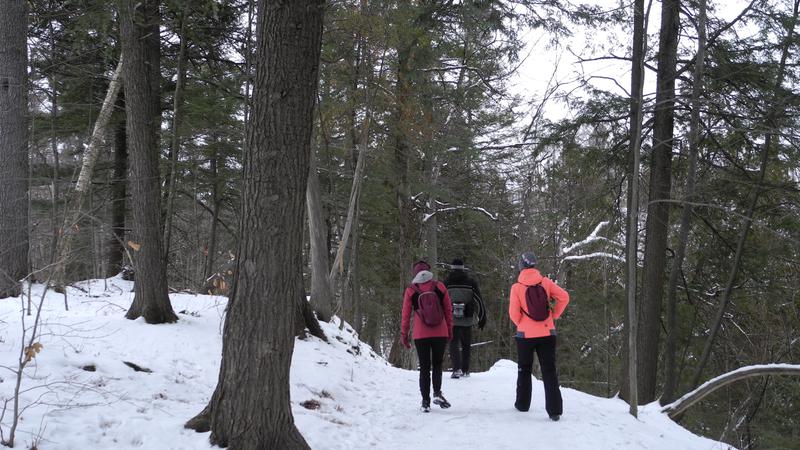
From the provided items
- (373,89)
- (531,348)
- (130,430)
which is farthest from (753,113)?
(130,430)

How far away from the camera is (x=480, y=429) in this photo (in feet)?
18.5

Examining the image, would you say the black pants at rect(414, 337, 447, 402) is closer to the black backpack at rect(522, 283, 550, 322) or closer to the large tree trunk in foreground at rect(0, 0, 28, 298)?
the black backpack at rect(522, 283, 550, 322)

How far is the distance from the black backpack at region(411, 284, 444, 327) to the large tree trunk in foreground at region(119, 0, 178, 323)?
346cm

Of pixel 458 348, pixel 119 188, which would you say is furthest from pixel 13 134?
pixel 458 348

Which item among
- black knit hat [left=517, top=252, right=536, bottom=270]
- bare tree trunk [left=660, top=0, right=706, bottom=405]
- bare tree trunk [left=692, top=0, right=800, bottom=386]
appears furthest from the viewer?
bare tree trunk [left=660, top=0, right=706, bottom=405]

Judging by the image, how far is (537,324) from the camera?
6109 millimetres

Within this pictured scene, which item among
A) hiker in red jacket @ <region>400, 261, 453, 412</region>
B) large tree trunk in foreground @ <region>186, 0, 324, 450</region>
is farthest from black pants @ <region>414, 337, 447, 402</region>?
large tree trunk in foreground @ <region>186, 0, 324, 450</region>

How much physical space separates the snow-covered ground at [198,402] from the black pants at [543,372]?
0.55 feet

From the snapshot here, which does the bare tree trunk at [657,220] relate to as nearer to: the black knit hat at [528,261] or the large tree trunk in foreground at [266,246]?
the black knit hat at [528,261]

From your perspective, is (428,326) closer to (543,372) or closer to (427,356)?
(427,356)

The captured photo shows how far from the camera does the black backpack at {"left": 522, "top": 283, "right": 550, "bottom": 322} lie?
6047 mm

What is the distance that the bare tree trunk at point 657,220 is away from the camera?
367 inches

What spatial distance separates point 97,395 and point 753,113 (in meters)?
9.99

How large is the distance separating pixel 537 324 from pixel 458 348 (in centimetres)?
321
